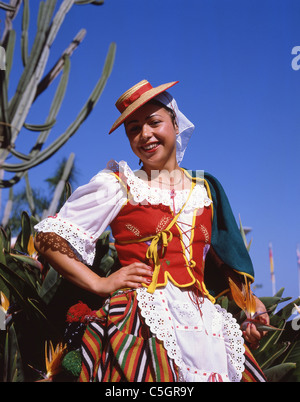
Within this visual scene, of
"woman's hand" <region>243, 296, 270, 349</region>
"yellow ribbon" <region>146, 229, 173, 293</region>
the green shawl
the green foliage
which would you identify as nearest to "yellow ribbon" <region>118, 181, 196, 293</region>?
"yellow ribbon" <region>146, 229, 173, 293</region>

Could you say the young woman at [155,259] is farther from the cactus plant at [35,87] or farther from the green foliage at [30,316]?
the cactus plant at [35,87]

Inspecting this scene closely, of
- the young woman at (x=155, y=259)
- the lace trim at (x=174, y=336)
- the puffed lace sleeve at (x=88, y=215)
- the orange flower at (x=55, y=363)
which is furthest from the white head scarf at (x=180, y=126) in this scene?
the orange flower at (x=55, y=363)

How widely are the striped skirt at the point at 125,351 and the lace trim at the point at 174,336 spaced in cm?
2

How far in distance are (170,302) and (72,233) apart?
0.40m

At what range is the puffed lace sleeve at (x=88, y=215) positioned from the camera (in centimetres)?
146

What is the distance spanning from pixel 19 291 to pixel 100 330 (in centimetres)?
50

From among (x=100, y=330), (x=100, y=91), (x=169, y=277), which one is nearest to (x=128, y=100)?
(x=169, y=277)

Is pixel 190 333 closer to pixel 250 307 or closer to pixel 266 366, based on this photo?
pixel 250 307

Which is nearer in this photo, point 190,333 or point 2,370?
point 190,333

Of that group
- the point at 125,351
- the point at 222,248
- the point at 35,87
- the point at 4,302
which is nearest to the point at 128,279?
the point at 125,351

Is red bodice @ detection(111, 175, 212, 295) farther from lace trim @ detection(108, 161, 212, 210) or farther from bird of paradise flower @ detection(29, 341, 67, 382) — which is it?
bird of paradise flower @ detection(29, 341, 67, 382)

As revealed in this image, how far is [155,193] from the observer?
1599mm
